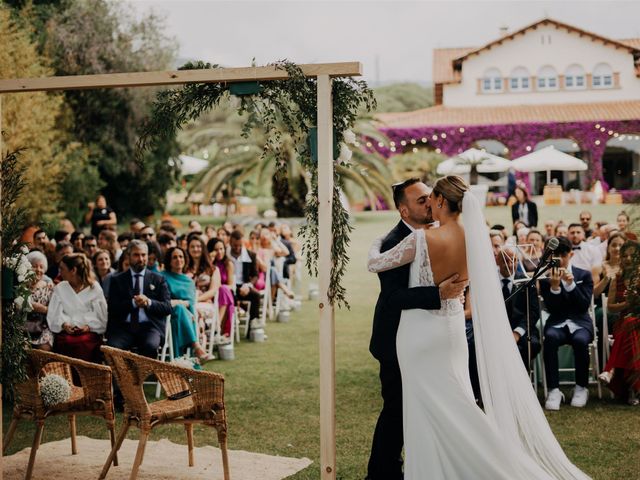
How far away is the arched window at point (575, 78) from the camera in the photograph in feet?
137

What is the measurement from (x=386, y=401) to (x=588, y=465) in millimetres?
1694

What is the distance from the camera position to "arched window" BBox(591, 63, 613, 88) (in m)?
41.8

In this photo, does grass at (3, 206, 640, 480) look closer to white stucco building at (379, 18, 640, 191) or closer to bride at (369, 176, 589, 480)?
bride at (369, 176, 589, 480)

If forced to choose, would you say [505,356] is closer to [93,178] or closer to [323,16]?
[93,178]

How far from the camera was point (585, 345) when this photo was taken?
25.9 feet

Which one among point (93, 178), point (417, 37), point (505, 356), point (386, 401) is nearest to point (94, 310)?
point (386, 401)

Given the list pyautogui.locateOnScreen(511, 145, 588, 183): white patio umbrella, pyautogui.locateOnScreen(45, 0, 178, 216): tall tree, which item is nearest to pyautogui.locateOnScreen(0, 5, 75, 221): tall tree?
pyautogui.locateOnScreen(45, 0, 178, 216): tall tree

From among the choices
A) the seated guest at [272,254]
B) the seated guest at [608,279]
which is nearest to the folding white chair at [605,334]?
the seated guest at [608,279]

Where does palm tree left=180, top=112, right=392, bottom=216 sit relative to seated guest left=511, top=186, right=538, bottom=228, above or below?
above

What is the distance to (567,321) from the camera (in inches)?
318

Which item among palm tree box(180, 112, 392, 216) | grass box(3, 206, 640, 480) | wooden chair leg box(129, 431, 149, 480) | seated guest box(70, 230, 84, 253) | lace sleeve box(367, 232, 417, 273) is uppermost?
palm tree box(180, 112, 392, 216)

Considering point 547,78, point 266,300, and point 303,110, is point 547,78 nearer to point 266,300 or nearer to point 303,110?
point 266,300

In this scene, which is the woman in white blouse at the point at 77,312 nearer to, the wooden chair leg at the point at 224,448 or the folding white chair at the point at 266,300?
the wooden chair leg at the point at 224,448

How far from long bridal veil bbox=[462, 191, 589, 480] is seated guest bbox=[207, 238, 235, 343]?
228 inches
